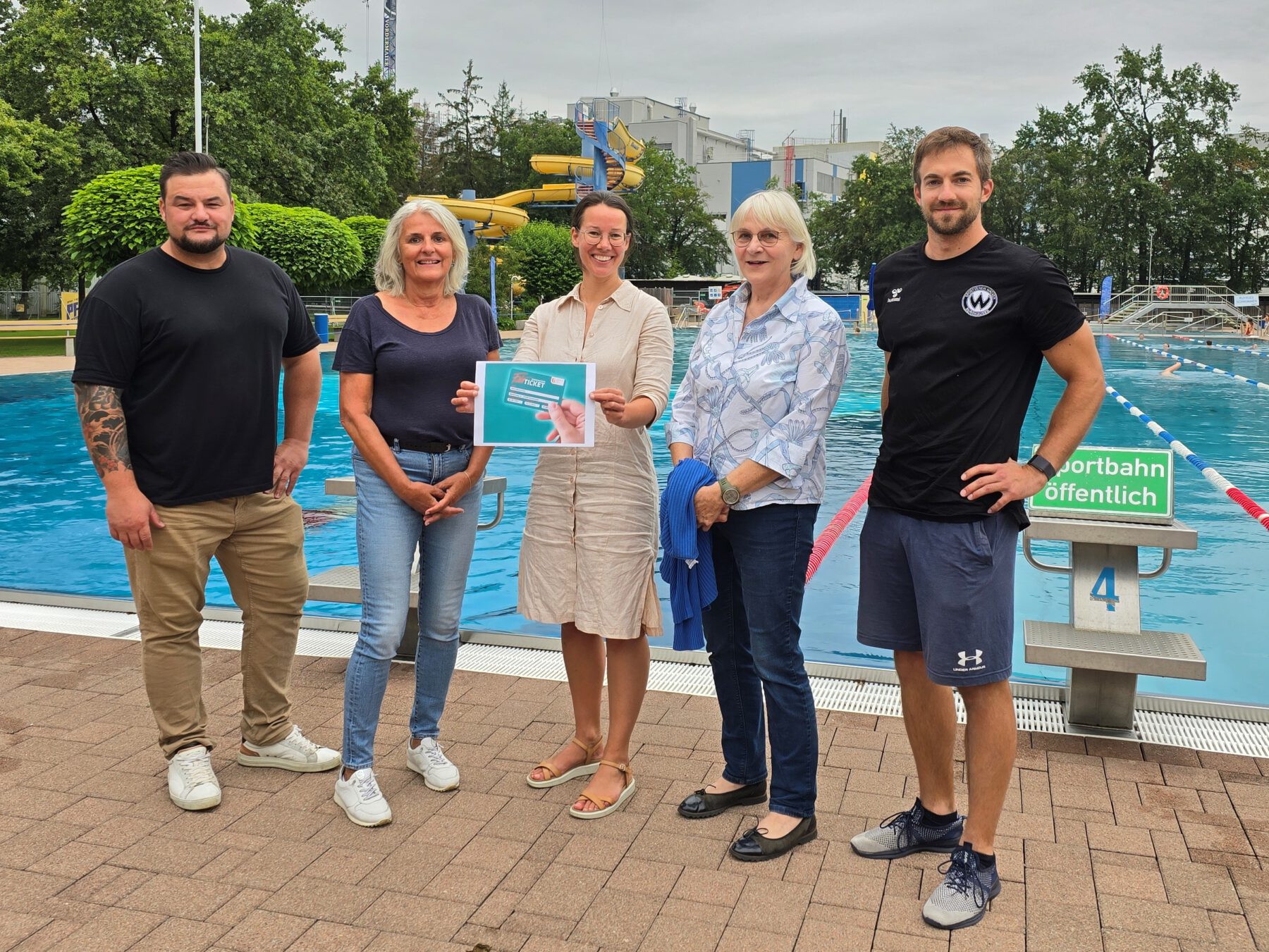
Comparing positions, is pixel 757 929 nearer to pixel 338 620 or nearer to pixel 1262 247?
pixel 338 620

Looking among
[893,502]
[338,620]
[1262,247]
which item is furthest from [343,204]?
[1262,247]

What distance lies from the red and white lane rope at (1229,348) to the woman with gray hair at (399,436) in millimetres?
32367

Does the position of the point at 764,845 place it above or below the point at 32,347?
below

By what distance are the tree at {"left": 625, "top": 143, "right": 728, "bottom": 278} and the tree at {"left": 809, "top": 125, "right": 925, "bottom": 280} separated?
7402mm

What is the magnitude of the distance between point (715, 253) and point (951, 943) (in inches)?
2925

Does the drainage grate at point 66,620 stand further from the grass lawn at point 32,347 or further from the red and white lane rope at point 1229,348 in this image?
the red and white lane rope at point 1229,348

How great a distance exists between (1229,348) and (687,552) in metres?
36.6

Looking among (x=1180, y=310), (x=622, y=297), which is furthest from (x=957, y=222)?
(x=1180, y=310)

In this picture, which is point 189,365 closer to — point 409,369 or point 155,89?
point 409,369

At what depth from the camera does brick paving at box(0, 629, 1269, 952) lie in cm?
273

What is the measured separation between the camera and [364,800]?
3.38 m

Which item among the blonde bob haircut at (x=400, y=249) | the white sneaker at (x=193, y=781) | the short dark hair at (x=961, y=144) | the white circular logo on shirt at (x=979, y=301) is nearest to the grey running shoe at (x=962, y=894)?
the white circular logo on shirt at (x=979, y=301)

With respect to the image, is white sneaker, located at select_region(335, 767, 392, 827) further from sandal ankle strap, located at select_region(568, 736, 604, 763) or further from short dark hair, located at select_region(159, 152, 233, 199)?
short dark hair, located at select_region(159, 152, 233, 199)

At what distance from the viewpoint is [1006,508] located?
2.88m
